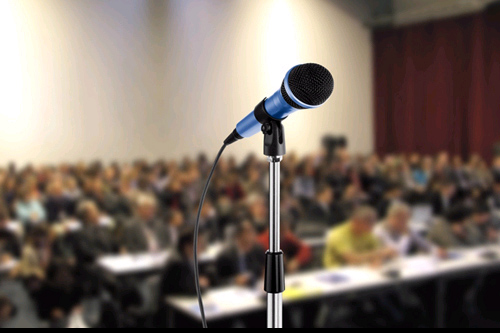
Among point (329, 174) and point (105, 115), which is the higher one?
point (105, 115)

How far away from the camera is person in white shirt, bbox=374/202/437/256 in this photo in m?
3.12

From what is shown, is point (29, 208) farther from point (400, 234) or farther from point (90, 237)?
point (400, 234)

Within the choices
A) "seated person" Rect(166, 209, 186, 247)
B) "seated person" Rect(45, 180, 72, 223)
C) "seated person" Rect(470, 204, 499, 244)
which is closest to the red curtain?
"seated person" Rect(470, 204, 499, 244)

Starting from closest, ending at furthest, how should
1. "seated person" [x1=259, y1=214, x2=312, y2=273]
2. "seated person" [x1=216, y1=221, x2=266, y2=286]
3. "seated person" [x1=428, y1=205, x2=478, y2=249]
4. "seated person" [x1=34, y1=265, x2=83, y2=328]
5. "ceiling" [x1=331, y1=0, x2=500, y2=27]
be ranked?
"seated person" [x1=34, y1=265, x2=83, y2=328]
"seated person" [x1=216, y1=221, x2=266, y2=286]
"seated person" [x1=259, y1=214, x2=312, y2=273]
"ceiling" [x1=331, y1=0, x2=500, y2=27]
"seated person" [x1=428, y1=205, x2=478, y2=249]

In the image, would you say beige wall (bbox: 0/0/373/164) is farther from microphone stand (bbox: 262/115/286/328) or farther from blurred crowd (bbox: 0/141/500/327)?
microphone stand (bbox: 262/115/286/328)

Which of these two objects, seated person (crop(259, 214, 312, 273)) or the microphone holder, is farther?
seated person (crop(259, 214, 312, 273))

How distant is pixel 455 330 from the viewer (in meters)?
3.22

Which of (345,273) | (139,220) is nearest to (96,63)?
(139,220)

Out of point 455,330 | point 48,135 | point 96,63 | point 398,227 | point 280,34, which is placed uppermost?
point 280,34

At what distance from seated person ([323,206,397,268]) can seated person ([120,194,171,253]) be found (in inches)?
36.8

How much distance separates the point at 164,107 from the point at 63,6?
26.2 inches

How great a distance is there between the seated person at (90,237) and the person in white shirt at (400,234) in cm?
152

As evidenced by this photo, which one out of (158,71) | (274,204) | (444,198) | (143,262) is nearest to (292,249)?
(143,262)

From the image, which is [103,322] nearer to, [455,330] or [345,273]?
[345,273]
